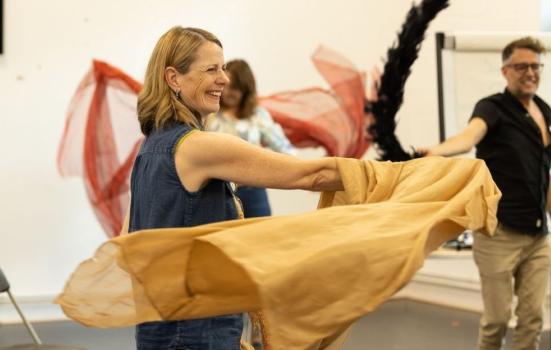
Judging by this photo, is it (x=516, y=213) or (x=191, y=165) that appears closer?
(x=191, y=165)

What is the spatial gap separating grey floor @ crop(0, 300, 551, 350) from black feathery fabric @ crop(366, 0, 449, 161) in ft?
4.78

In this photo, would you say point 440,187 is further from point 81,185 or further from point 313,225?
point 81,185

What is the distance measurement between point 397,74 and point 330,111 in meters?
2.19

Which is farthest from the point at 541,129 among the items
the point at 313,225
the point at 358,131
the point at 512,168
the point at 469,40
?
the point at 313,225

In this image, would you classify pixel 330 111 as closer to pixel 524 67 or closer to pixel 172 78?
pixel 524 67

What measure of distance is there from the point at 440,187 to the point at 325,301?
1.76ft

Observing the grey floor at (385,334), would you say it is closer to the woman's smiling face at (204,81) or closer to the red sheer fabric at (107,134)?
the red sheer fabric at (107,134)

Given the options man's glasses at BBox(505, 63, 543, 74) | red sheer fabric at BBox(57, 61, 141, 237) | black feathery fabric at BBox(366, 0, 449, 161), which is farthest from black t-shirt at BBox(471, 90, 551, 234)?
red sheer fabric at BBox(57, 61, 141, 237)

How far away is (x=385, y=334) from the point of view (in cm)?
530

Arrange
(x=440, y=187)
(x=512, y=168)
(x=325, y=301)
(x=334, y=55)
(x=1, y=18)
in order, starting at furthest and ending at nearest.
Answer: (x=334, y=55), (x=1, y=18), (x=512, y=168), (x=440, y=187), (x=325, y=301)

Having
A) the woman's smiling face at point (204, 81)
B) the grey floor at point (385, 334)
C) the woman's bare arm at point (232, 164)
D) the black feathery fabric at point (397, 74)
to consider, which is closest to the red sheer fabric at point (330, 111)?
the grey floor at point (385, 334)

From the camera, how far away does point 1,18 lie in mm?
5168

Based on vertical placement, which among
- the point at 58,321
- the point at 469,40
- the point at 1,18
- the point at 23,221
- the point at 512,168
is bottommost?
the point at 58,321

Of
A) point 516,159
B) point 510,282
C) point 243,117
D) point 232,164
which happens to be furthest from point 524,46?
point 232,164
